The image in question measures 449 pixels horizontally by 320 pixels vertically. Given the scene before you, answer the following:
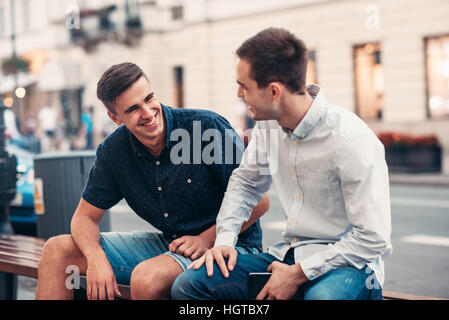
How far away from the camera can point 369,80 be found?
20719 millimetres

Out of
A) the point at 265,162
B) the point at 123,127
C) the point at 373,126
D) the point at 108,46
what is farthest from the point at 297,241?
the point at 108,46

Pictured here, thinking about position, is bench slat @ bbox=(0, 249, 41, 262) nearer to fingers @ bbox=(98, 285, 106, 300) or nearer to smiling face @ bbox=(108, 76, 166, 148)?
fingers @ bbox=(98, 285, 106, 300)

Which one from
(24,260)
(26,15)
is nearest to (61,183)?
(24,260)

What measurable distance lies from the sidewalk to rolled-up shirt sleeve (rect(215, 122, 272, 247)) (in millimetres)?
11350

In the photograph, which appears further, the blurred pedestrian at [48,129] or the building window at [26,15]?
the building window at [26,15]

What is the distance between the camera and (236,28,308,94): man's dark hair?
102 inches

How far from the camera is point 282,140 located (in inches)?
113

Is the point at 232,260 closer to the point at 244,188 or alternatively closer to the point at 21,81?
the point at 244,188

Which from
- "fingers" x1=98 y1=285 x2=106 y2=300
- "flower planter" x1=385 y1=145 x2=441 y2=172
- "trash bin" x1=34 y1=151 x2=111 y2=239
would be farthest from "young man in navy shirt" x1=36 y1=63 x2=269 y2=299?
"flower planter" x1=385 y1=145 x2=441 y2=172

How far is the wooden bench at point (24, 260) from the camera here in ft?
10.2

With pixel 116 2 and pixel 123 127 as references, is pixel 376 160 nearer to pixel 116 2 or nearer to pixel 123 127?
pixel 123 127

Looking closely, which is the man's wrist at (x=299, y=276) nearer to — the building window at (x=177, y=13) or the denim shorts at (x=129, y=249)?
the denim shorts at (x=129, y=249)

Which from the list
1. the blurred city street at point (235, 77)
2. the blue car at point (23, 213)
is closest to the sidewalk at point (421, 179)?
the blurred city street at point (235, 77)

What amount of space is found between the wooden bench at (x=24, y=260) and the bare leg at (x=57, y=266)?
91 millimetres
